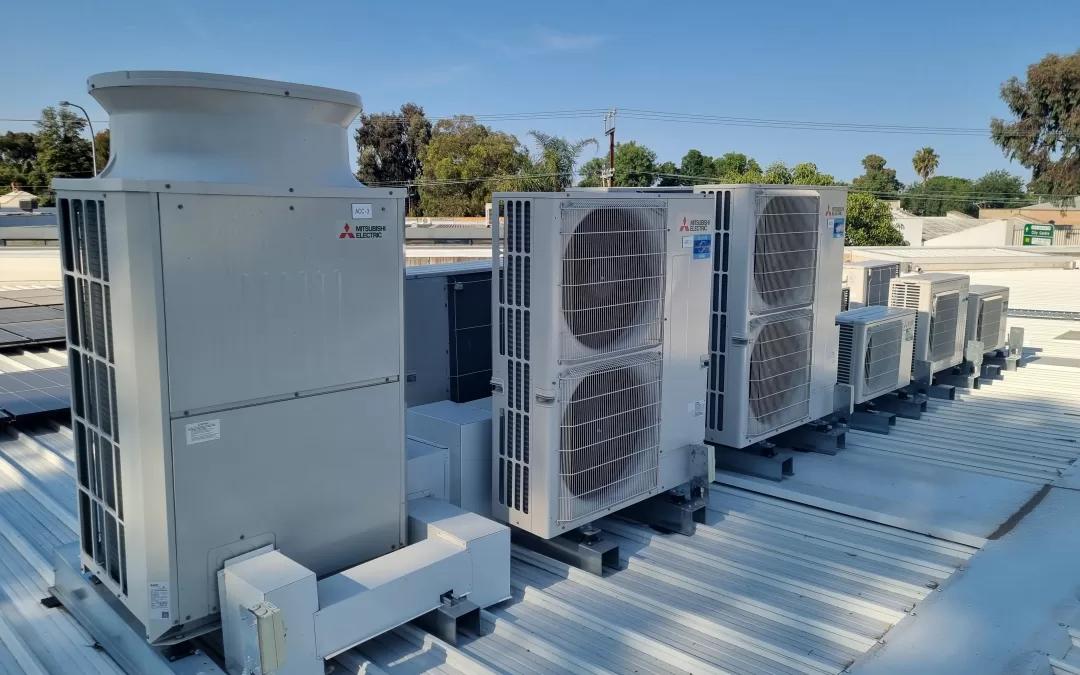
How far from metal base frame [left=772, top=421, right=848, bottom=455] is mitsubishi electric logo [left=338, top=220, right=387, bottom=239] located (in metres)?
4.25

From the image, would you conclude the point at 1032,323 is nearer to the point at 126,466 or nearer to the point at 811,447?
the point at 811,447

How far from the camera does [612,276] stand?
3.97 m

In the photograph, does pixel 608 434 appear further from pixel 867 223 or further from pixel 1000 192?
pixel 1000 192

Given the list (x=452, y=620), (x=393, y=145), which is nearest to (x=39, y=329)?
(x=452, y=620)

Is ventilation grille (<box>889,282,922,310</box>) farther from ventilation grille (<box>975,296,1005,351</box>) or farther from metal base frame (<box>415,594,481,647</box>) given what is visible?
metal base frame (<box>415,594,481,647</box>)

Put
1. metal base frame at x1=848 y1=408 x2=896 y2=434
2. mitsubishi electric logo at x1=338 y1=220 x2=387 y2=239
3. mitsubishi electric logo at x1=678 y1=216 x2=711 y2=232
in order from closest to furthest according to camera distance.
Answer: mitsubishi electric logo at x1=338 y1=220 x2=387 y2=239, mitsubishi electric logo at x1=678 y1=216 x2=711 y2=232, metal base frame at x1=848 y1=408 x2=896 y2=434

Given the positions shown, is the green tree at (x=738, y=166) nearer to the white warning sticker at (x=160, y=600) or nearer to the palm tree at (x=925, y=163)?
the palm tree at (x=925, y=163)

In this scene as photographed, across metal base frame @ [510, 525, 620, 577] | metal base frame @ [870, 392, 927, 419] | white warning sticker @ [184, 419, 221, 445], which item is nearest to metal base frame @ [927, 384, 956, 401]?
metal base frame @ [870, 392, 927, 419]

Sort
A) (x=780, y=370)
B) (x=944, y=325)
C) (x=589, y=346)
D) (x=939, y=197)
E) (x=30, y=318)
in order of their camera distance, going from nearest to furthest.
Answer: (x=589, y=346)
(x=780, y=370)
(x=944, y=325)
(x=30, y=318)
(x=939, y=197)

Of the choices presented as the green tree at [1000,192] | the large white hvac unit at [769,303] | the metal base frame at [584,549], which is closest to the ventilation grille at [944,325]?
the large white hvac unit at [769,303]

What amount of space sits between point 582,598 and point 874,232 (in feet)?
109

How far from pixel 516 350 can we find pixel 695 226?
136 centimetres

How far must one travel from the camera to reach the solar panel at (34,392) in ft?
19.7

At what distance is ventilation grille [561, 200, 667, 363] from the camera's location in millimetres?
3756
